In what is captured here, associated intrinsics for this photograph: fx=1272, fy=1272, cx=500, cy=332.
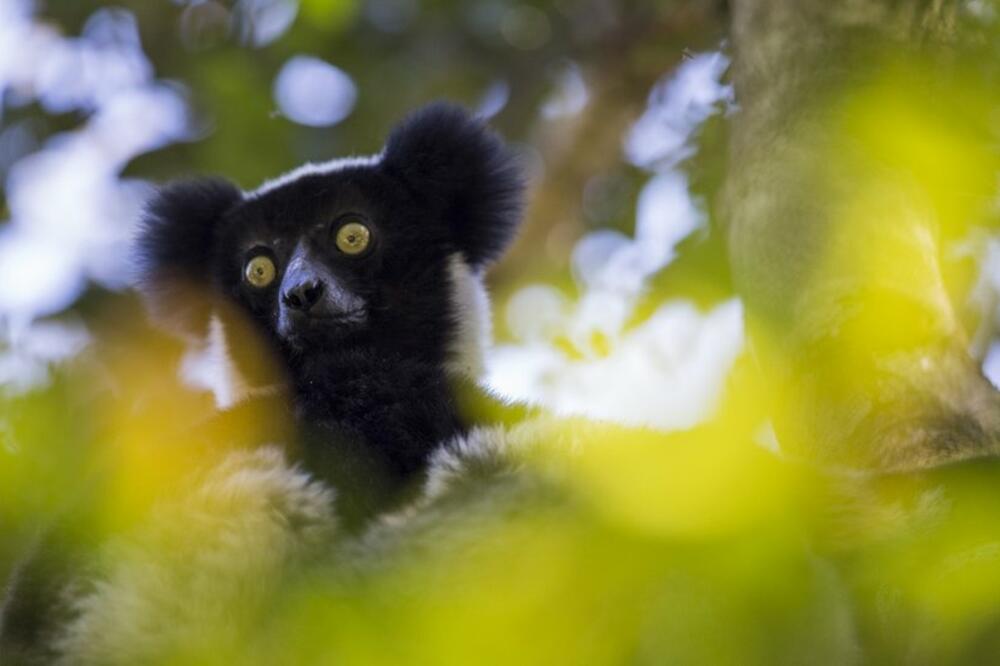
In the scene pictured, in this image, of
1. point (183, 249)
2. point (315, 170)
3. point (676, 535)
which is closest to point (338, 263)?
point (315, 170)

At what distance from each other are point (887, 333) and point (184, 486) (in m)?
1.41

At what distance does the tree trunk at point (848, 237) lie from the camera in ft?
7.95

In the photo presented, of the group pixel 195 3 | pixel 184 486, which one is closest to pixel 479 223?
pixel 184 486

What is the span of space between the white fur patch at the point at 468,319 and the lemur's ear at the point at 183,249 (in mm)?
773

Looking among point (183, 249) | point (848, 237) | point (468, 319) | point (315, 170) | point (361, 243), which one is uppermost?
point (848, 237)

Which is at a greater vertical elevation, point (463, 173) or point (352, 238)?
point (463, 173)

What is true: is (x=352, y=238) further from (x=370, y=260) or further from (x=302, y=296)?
(x=302, y=296)

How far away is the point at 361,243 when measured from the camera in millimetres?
3818

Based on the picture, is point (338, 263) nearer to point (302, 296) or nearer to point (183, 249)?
point (302, 296)

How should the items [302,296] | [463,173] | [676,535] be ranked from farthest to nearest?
[463,173], [302,296], [676,535]

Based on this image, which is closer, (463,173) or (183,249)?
(183,249)

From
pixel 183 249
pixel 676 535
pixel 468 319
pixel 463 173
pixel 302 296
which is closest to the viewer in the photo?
pixel 676 535

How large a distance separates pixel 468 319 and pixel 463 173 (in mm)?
538

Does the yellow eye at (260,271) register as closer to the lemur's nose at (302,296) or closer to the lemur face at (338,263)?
the lemur face at (338,263)
